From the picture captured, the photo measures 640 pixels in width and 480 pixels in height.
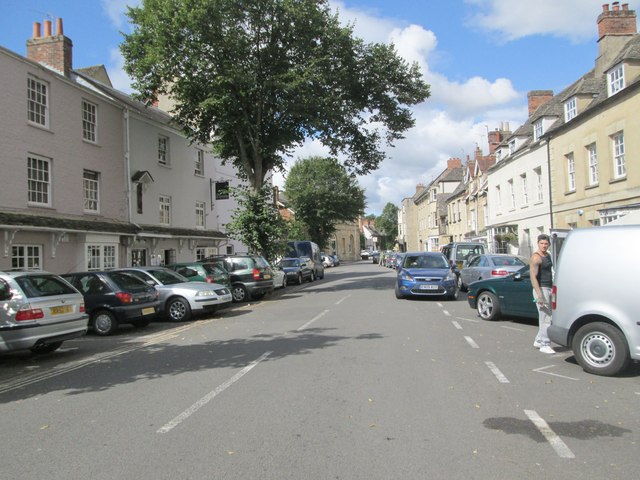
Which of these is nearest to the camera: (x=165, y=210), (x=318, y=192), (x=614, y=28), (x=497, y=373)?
(x=497, y=373)

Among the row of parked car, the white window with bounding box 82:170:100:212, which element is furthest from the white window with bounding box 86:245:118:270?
the row of parked car

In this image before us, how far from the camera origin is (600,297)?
257 inches

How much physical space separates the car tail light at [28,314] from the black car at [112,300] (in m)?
3.55

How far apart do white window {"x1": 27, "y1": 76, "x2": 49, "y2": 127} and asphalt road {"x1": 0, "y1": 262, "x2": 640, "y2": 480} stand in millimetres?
11289

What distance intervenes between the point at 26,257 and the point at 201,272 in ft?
19.6

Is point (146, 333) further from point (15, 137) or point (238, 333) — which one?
point (15, 137)

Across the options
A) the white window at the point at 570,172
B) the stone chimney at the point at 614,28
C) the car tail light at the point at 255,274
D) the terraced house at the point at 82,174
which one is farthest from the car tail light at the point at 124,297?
the stone chimney at the point at 614,28

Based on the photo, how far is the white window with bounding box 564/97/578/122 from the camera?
2325 cm

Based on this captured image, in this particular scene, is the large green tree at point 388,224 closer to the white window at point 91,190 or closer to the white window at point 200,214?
the white window at point 200,214

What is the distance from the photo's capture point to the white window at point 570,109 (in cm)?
2325

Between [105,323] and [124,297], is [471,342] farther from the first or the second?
[105,323]

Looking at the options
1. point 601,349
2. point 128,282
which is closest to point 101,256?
point 128,282

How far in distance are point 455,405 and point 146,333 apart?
9009mm

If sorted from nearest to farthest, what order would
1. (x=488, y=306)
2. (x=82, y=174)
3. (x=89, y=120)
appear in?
(x=488, y=306) → (x=82, y=174) → (x=89, y=120)
